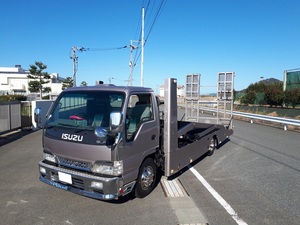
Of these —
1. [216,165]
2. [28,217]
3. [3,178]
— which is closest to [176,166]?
[216,165]

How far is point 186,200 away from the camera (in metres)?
4.26

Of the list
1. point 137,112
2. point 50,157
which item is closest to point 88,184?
point 50,157

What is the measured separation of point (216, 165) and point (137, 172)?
3.25m

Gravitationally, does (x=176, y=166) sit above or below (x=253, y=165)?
above

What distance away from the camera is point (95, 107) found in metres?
4.09

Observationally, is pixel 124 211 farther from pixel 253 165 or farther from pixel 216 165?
pixel 253 165

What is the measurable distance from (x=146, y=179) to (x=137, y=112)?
4.09 ft

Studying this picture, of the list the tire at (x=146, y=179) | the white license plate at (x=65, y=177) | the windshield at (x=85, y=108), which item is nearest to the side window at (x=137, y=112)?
the windshield at (x=85, y=108)

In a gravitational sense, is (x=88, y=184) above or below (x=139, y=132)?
below

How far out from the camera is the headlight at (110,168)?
3.54 m

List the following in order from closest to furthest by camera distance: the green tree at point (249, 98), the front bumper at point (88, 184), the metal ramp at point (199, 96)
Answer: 1. the front bumper at point (88, 184)
2. the metal ramp at point (199, 96)
3. the green tree at point (249, 98)

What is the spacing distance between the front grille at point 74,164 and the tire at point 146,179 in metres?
0.95

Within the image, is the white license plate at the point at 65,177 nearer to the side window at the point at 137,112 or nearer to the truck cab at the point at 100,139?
the truck cab at the point at 100,139

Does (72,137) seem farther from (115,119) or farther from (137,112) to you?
(137,112)
